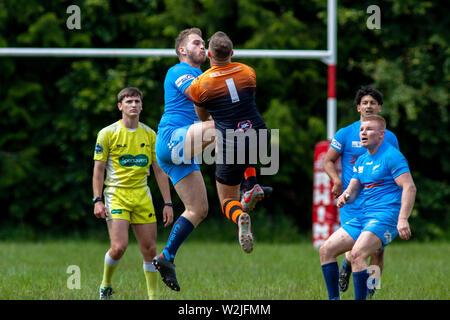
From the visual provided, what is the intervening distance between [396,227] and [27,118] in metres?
12.5

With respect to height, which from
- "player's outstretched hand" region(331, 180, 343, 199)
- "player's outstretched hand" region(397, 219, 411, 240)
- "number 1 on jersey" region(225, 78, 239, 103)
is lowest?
"player's outstretched hand" region(397, 219, 411, 240)

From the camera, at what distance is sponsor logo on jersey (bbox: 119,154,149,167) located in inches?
247

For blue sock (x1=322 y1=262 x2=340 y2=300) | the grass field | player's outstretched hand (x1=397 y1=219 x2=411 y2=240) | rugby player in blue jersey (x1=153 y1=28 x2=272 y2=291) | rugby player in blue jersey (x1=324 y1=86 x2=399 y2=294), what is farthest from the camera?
the grass field

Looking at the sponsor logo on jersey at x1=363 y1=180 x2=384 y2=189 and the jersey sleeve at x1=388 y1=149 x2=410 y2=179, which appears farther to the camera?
the sponsor logo on jersey at x1=363 y1=180 x2=384 y2=189

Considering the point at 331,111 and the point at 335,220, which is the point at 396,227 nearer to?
the point at 331,111

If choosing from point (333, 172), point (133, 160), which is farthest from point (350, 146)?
point (133, 160)

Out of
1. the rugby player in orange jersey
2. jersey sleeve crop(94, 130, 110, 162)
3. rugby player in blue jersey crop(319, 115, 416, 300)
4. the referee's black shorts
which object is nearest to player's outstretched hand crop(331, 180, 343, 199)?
rugby player in blue jersey crop(319, 115, 416, 300)

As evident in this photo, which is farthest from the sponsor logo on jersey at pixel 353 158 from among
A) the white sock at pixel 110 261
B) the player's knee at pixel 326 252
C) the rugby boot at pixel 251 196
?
the white sock at pixel 110 261

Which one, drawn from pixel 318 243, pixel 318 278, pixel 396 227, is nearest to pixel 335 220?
pixel 318 243

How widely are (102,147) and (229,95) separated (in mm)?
1631

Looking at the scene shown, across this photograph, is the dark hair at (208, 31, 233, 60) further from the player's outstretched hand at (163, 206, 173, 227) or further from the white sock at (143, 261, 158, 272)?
the white sock at (143, 261, 158, 272)

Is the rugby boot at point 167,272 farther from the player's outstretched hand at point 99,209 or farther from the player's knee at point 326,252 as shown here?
the player's knee at point 326,252

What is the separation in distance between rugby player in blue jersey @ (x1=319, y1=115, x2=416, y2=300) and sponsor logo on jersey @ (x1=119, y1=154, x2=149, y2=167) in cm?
195

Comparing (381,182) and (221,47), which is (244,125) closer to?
(221,47)
